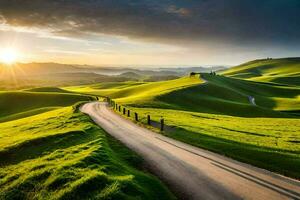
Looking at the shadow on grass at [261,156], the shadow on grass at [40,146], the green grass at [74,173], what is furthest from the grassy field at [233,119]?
the shadow on grass at [40,146]

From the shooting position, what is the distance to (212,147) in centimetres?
2648

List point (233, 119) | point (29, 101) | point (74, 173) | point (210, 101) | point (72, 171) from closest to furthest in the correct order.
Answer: point (74, 173) < point (72, 171) < point (233, 119) < point (210, 101) < point (29, 101)

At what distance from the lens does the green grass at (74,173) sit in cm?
1588

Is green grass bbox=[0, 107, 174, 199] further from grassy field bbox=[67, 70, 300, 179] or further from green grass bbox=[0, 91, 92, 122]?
green grass bbox=[0, 91, 92, 122]

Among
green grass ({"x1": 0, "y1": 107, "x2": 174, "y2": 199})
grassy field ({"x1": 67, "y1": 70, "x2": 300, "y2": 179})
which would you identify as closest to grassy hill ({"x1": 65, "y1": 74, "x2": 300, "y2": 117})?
grassy field ({"x1": 67, "y1": 70, "x2": 300, "y2": 179})

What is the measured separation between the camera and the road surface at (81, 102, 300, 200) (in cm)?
1600

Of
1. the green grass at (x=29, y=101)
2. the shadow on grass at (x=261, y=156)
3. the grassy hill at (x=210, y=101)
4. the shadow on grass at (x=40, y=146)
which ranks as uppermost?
the shadow on grass at (x=261, y=156)

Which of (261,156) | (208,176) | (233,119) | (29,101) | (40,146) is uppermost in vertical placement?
(208,176)

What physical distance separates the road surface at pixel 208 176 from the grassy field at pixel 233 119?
193 cm

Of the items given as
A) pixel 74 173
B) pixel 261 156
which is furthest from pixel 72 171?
pixel 261 156

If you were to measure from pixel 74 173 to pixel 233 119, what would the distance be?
4748 cm

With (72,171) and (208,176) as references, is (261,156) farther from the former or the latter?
(72,171)

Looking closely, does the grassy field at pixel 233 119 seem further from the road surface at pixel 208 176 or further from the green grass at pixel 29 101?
the green grass at pixel 29 101

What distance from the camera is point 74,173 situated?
1827 centimetres
